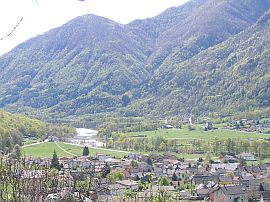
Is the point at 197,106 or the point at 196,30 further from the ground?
the point at 196,30

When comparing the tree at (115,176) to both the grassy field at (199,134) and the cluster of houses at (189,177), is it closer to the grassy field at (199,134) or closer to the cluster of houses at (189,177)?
the cluster of houses at (189,177)

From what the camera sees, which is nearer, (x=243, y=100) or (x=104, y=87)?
(x=243, y=100)

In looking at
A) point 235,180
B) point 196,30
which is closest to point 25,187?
point 235,180

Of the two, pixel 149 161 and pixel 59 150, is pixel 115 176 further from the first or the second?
pixel 59 150

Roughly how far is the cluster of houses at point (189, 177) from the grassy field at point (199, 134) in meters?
15.9

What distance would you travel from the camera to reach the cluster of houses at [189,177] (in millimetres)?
35344

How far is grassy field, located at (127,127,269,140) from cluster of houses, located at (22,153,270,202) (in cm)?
1594

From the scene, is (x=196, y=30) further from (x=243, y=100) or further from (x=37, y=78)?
(x=243, y=100)

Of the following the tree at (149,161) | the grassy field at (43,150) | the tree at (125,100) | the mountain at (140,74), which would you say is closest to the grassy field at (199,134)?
the tree at (149,161)

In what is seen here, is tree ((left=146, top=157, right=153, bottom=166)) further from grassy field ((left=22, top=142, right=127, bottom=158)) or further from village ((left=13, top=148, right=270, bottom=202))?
grassy field ((left=22, top=142, right=127, bottom=158))

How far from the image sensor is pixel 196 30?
193m

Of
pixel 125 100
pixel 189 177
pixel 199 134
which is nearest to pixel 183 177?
pixel 189 177

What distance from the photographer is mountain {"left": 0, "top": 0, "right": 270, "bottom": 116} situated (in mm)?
126812

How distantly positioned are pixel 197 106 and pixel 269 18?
4582 cm
